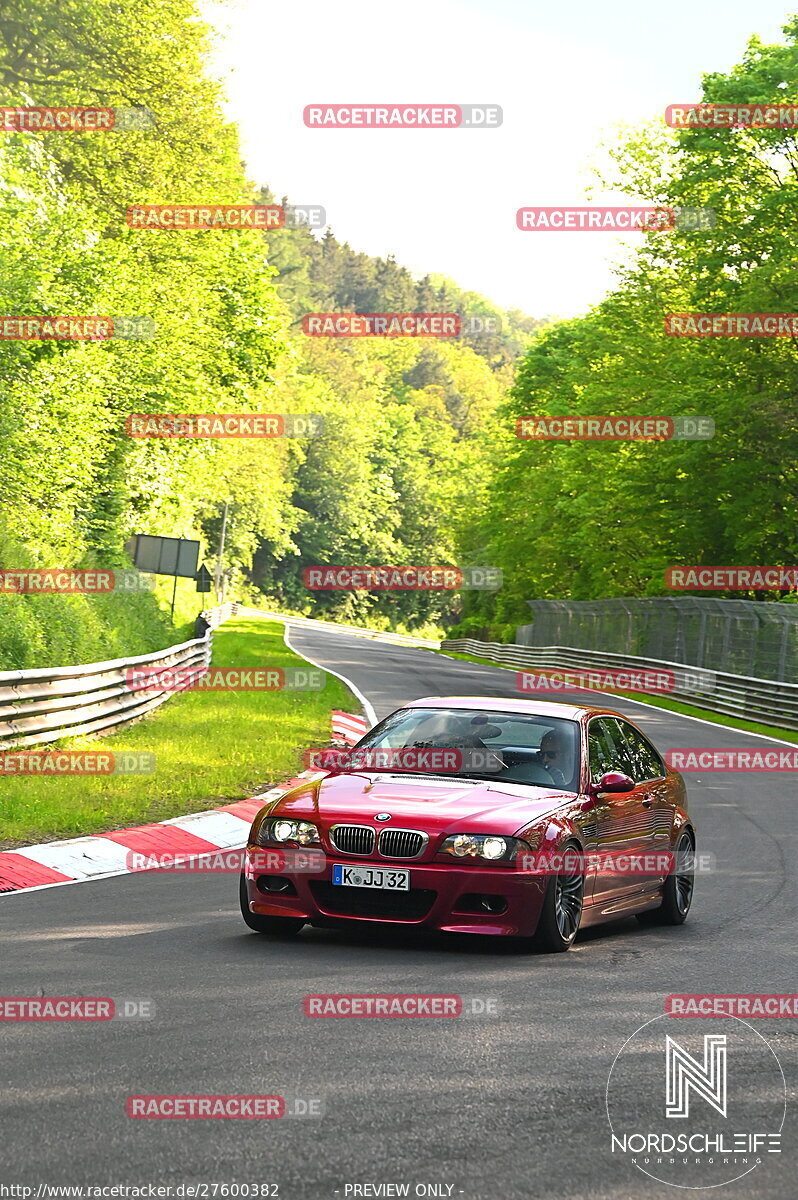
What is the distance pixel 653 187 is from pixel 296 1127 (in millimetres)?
51549

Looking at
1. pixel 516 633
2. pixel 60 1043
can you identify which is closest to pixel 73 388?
pixel 60 1043

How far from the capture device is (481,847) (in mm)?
7961

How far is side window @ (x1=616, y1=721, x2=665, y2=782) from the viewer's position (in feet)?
33.3

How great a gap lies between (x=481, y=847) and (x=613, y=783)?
140 centimetres

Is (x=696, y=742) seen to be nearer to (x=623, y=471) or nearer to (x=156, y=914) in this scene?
(x=156, y=914)

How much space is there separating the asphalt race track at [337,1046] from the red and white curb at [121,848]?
412 mm
